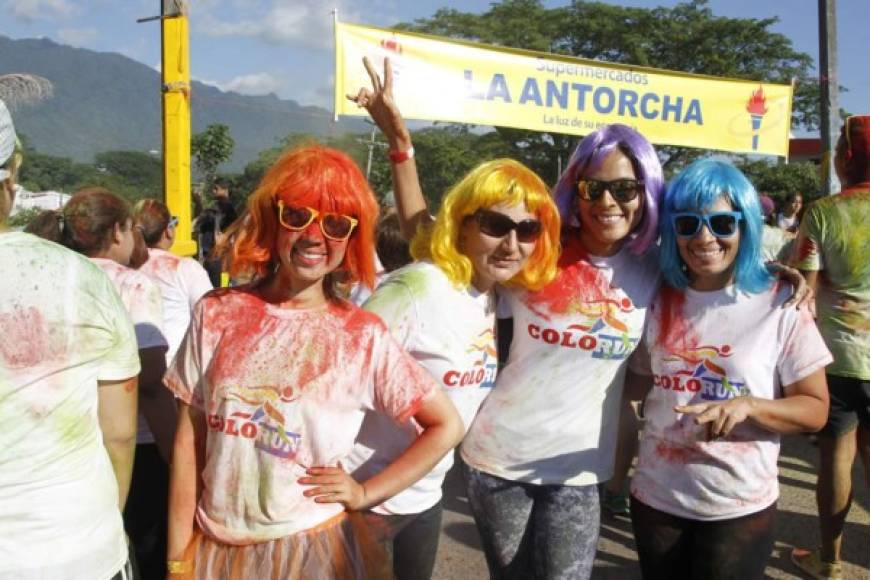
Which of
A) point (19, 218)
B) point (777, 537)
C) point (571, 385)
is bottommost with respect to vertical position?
point (777, 537)

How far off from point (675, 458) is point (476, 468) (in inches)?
24.3

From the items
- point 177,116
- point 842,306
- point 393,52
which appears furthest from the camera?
point 393,52

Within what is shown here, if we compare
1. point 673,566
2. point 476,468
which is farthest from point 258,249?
point 673,566

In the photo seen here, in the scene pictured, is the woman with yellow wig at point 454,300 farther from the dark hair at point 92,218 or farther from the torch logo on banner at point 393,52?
the torch logo on banner at point 393,52

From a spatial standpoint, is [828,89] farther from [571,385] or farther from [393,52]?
[571,385]

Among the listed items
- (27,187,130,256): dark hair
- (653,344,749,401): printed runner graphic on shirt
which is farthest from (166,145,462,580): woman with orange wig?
(27,187,130,256): dark hair

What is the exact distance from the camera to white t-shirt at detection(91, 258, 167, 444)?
8.84 feet

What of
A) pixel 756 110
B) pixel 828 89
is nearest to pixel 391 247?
pixel 828 89

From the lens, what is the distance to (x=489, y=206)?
2078 millimetres

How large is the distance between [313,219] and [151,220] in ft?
8.43

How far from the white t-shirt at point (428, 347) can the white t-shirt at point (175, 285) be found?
1700 millimetres

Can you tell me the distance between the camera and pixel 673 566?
84.9 inches

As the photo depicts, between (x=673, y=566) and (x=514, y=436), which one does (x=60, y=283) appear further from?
(x=673, y=566)

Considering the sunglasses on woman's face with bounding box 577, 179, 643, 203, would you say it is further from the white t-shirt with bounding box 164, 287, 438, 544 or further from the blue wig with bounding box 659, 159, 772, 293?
the white t-shirt with bounding box 164, 287, 438, 544
